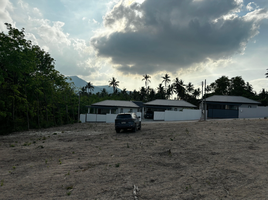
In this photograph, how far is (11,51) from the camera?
18500 millimetres

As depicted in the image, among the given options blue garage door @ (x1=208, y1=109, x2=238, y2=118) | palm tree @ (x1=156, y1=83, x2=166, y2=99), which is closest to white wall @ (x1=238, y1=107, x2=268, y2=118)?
blue garage door @ (x1=208, y1=109, x2=238, y2=118)

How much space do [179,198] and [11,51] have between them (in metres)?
19.9

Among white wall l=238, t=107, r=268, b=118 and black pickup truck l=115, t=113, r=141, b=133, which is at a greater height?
white wall l=238, t=107, r=268, b=118

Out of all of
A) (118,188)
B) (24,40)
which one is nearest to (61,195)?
(118,188)

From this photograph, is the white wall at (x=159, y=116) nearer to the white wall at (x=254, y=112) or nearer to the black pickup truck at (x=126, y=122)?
the white wall at (x=254, y=112)

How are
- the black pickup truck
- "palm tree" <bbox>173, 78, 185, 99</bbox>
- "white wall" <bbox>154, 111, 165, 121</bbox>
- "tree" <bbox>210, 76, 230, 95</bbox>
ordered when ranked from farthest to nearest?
"palm tree" <bbox>173, 78, 185, 99</bbox>
"tree" <bbox>210, 76, 230, 95</bbox>
"white wall" <bbox>154, 111, 165, 121</bbox>
the black pickup truck

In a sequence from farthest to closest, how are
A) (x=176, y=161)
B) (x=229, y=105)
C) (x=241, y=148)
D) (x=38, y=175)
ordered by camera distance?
(x=229, y=105)
(x=241, y=148)
(x=176, y=161)
(x=38, y=175)

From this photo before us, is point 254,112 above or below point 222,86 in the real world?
below

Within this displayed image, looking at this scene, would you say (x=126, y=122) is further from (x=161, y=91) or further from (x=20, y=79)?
(x=161, y=91)

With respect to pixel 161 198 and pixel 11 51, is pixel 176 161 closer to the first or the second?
pixel 161 198

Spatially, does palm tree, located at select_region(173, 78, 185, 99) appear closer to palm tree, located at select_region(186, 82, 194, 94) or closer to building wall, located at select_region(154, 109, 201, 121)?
palm tree, located at select_region(186, 82, 194, 94)

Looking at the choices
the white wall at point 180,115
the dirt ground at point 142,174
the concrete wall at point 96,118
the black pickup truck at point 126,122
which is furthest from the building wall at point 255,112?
the dirt ground at point 142,174

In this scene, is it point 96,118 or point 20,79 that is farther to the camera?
point 96,118

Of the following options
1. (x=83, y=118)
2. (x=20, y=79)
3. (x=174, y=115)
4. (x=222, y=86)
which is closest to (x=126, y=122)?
(x=20, y=79)
